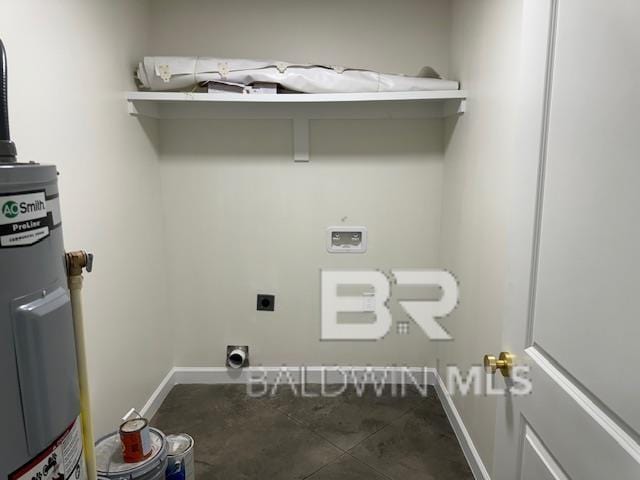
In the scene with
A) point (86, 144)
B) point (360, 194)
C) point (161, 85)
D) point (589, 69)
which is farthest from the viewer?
point (360, 194)

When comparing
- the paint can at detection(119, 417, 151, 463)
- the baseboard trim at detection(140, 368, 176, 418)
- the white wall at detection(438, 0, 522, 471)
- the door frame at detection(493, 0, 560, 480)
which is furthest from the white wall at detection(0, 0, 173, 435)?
the white wall at detection(438, 0, 522, 471)

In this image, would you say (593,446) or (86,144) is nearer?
(593,446)

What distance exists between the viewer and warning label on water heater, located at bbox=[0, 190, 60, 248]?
2.38 ft

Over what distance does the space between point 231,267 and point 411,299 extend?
111cm

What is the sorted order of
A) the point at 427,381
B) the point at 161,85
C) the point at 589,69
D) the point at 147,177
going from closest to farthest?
the point at 589,69, the point at 161,85, the point at 147,177, the point at 427,381

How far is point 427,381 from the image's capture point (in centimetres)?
275

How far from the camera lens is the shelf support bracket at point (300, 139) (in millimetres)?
A: 2451

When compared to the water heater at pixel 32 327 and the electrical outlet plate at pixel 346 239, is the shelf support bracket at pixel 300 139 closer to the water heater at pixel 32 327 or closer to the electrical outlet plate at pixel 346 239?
the electrical outlet plate at pixel 346 239

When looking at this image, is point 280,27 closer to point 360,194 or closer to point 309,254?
point 360,194

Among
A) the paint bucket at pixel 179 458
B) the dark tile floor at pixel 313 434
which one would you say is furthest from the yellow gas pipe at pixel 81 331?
the dark tile floor at pixel 313 434

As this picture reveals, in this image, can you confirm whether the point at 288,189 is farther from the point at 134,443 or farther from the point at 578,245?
the point at 578,245

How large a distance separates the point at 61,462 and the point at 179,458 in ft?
2.97

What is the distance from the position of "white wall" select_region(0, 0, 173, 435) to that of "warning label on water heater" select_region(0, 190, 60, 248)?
29.3 inches

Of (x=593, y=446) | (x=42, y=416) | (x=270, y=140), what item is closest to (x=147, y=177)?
(x=270, y=140)
